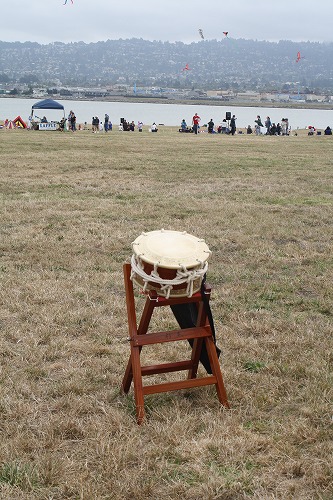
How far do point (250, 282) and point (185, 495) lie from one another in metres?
3.89

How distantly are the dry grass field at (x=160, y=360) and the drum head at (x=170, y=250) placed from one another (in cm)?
103

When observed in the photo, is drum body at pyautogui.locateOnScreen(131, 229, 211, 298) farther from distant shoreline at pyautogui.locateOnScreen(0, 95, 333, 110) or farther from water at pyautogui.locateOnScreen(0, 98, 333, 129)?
distant shoreline at pyautogui.locateOnScreen(0, 95, 333, 110)

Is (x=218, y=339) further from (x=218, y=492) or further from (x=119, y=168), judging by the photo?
(x=119, y=168)

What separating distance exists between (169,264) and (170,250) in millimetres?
136

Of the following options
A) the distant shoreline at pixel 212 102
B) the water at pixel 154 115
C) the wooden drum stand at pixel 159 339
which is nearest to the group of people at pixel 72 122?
the water at pixel 154 115

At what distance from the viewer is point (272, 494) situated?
10.2ft

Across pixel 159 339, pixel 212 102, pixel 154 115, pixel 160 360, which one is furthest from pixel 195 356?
pixel 212 102

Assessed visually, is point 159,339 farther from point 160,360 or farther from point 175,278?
point 160,360

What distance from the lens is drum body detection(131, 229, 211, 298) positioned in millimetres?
3600

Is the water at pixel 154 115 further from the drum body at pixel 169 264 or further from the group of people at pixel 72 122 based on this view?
the drum body at pixel 169 264

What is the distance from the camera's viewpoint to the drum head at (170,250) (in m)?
3.60

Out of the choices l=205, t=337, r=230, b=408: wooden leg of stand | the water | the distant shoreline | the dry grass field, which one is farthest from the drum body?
the distant shoreline

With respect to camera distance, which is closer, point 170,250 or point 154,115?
point 170,250

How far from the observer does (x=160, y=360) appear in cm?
483
